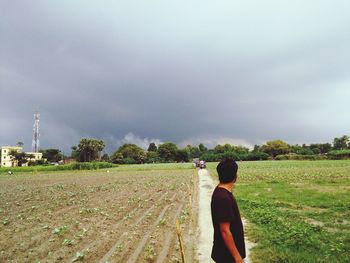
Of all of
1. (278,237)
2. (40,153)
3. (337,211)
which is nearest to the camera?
(278,237)

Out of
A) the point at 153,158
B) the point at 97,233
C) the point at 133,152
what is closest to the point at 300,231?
the point at 97,233

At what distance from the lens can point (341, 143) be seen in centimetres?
16612

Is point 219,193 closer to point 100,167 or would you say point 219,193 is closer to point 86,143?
point 100,167

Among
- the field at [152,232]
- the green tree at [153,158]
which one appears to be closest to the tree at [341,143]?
the green tree at [153,158]

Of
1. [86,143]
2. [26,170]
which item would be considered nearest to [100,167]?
[26,170]

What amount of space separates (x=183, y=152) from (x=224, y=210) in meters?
155

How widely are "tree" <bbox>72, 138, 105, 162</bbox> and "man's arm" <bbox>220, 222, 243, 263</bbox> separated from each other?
13665 cm

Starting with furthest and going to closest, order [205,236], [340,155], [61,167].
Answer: [340,155]
[61,167]
[205,236]

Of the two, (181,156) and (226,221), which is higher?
(181,156)

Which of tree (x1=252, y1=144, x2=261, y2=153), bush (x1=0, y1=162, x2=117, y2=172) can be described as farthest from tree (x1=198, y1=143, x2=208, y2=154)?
bush (x1=0, y1=162, x2=117, y2=172)

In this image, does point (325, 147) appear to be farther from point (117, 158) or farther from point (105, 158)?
point (105, 158)

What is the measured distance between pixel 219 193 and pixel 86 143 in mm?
137558

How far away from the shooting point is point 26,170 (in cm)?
8338

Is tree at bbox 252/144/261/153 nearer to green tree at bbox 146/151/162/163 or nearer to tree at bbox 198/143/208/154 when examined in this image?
tree at bbox 198/143/208/154
